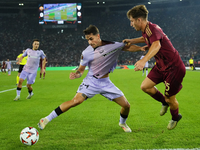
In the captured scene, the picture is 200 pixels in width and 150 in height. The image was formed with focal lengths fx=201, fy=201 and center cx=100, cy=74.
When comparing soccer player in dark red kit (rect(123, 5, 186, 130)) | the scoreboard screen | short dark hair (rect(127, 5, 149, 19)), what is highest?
the scoreboard screen

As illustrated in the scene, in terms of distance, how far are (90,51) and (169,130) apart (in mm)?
2152

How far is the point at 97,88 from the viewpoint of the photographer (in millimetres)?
3676

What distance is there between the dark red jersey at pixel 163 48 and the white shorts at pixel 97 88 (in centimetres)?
98

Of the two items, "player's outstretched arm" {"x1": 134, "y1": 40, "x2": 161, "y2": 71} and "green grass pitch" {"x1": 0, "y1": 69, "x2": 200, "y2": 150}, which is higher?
"player's outstretched arm" {"x1": 134, "y1": 40, "x2": 161, "y2": 71}

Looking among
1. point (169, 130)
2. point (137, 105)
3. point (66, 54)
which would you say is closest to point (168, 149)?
point (169, 130)

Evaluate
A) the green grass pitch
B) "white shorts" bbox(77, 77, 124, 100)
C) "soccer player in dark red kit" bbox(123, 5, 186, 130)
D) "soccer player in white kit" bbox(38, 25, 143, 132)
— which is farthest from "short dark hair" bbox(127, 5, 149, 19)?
the green grass pitch

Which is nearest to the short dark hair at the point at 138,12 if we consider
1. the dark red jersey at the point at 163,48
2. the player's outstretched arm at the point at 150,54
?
the dark red jersey at the point at 163,48

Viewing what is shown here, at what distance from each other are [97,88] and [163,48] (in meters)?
1.35

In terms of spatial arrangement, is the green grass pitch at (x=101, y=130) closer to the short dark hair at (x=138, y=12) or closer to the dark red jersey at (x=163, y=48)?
the dark red jersey at (x=163, y=48)

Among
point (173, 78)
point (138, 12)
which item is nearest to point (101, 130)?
point (173, 78)

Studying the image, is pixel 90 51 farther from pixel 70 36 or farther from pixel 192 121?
pixel 70 36

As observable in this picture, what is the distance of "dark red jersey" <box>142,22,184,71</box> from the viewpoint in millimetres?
3256

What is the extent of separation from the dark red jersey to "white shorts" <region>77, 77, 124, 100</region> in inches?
38.5

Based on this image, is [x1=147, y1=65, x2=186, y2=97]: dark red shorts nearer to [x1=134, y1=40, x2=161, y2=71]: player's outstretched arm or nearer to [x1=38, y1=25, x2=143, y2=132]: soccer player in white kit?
[x1=134, y1=40, x2=161, y2=71]: player's outstretched arm
